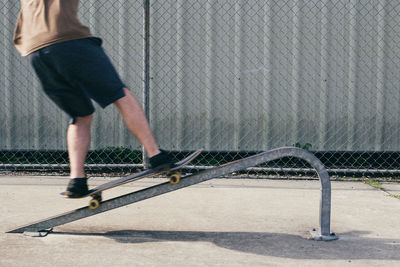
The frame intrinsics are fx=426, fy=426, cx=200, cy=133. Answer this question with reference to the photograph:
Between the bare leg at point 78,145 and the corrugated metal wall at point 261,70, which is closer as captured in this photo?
the bare leg at point 78,145

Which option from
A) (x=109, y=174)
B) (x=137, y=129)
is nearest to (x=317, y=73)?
(x=109, y=174)

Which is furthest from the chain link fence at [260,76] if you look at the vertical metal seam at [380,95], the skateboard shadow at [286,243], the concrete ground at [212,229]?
the skateboard shadow at [286,243]

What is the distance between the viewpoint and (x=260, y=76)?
18.6ft

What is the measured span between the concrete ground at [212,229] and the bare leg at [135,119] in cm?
66

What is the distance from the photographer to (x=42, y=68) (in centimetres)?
273

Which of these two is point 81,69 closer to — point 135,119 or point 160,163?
point 135,119

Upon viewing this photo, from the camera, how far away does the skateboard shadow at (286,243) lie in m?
2.62

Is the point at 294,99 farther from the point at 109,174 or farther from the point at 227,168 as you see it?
the point at 227,168

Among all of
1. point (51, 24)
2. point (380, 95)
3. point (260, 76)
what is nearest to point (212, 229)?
point (51, 24)

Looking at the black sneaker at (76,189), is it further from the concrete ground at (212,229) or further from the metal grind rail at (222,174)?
the concrete ground at (212,229)

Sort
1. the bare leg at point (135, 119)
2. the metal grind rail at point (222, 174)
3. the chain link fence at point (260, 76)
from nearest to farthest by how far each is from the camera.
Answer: the bare leg at point (135, 119), the metal grind rail at point (222, 174), the chain link fence at point (260, 76)

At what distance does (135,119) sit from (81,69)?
455 millimetres

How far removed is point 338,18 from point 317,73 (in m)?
0.76

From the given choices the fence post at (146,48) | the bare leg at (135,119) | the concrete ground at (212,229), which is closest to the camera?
the concrete ground at (212,229)
